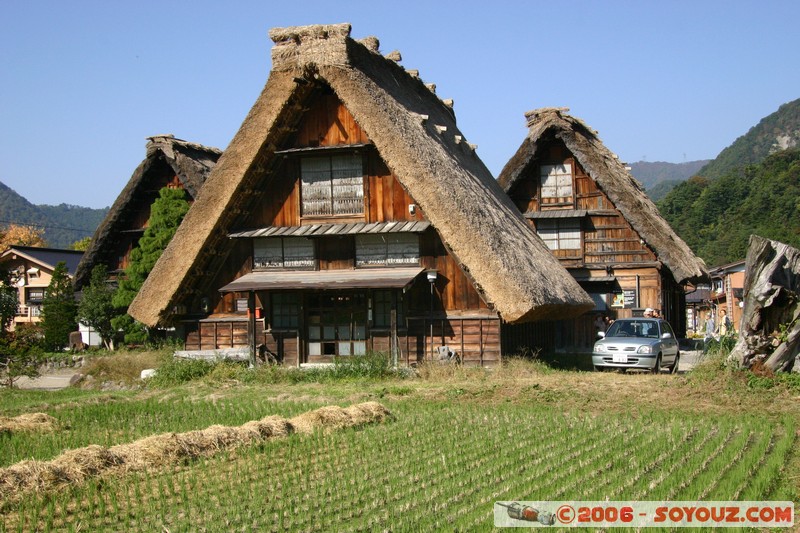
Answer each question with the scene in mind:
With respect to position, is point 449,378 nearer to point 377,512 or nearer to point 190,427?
point 190,427

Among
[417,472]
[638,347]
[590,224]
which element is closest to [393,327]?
[638,347]

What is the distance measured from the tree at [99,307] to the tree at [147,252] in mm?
619

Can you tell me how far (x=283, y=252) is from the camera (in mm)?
23219

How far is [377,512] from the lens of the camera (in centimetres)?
777

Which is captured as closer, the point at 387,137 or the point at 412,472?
the point at 412,472

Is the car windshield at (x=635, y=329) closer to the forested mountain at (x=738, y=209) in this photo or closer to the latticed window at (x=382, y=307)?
the latticed window at (x=382, y=307)

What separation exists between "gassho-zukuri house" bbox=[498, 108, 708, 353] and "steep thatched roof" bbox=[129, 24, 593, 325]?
191 inches

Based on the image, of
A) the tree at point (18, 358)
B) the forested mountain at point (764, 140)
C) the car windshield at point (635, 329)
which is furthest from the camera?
the forested mountain at point (764, 140)

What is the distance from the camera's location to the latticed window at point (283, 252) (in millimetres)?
23016

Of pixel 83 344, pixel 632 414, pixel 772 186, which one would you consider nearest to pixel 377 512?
pixel 632 414

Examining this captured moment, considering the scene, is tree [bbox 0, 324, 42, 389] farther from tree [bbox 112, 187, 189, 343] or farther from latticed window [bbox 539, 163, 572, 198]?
latticed window [bbox 539, 163, 572, 198]

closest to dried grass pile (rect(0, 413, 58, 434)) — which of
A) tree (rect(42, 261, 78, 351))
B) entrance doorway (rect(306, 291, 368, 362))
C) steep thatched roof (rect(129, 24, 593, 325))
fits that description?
steep thatched roof (rect(129, 24, 593, 325))

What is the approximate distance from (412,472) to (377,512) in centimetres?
171

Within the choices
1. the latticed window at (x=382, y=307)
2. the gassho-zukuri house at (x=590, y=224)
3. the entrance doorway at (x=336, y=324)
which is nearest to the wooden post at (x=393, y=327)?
the latticed window at (x=382, y=307)
